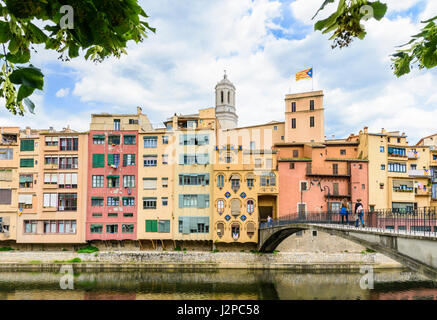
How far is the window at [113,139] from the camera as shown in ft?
122

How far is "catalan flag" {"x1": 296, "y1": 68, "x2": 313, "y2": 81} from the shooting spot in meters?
45.2

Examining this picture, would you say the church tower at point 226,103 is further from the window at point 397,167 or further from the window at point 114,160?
the window at point 397,167

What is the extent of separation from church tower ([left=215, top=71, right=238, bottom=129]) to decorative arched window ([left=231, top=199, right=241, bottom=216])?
129ft

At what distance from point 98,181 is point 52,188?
5089mm

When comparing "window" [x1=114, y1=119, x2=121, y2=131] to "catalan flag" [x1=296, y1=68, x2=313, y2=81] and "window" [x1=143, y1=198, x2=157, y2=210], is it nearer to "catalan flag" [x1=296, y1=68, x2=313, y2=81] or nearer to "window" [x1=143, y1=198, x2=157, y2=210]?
"window" [x1=143, y1=198, x2=157, y2=210]

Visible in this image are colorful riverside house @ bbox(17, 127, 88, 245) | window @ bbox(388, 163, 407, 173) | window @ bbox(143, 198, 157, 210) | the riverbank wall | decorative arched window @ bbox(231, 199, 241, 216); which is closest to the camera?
the riverbank wall

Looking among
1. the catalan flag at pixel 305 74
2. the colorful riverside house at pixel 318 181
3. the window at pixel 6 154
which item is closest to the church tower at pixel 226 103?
the catalan flag at pixel 305 74

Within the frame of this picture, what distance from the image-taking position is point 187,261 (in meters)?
33.6

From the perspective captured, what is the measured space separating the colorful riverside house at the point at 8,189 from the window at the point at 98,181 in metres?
8.93

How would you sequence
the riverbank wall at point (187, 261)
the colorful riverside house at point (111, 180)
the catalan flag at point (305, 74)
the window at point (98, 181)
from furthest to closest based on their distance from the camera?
the catalan flag at point (305, 74) → the window at point (98, 181) → the colorful riverside house at point (111, 180) → the riverbank wall at point (187, 261)

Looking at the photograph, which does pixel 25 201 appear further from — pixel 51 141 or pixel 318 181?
pixel 318 181

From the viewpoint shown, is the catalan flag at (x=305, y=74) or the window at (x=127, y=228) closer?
the window at (x=127, y=228)

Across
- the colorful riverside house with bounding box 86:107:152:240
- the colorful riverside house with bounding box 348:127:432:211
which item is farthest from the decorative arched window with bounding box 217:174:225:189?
the colorful riverside house with bounding box 348:127:432:211
